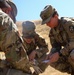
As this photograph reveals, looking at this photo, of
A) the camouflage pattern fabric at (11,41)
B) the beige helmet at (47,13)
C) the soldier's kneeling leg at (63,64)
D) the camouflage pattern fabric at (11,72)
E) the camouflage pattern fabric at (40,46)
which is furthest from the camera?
the camouflage pattern fabric at (40,46)

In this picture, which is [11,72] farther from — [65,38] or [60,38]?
[60,38]

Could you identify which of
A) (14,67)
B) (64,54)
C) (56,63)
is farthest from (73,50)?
(14,67)

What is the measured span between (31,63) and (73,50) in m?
1.50

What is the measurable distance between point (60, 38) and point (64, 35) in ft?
0.73

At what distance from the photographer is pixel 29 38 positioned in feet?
20.0

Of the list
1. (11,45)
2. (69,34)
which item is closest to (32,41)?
(69,34)

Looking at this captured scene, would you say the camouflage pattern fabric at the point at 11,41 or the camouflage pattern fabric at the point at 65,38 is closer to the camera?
the camouflage pattern fabric at the point at 11,41

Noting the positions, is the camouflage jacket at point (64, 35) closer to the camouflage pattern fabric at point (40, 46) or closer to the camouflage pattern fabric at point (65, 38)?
the camouflage pattern fabric at point (65, 38)

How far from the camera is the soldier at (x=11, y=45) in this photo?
3.66m

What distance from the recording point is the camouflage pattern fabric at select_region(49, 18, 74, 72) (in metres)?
5.27

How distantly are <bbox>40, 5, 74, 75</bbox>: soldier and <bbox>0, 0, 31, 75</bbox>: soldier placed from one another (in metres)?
1.54

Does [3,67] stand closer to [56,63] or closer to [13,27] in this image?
[13,27]

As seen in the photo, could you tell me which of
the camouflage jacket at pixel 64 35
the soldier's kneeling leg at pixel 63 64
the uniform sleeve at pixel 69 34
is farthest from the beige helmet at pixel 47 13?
the soldier's kneeling leg at pixel 63 64

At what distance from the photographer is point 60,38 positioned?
5711 millimetres
